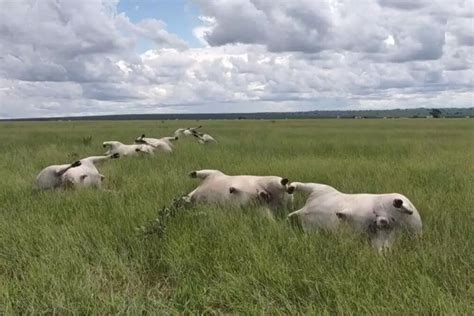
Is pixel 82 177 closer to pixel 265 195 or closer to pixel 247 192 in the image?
pixel 247 192

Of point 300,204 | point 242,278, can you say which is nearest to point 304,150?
point 300,204

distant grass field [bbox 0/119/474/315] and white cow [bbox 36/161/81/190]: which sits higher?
white cow [bbox 36/161/81/190]

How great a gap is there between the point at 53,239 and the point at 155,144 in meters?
10.8

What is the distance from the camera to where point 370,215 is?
602 centimetres

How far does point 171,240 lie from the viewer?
19.6ft

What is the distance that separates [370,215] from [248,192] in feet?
6.64

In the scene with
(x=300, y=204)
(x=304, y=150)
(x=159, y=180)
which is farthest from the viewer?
(x=304, y=150)

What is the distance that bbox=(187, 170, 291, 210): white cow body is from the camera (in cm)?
748

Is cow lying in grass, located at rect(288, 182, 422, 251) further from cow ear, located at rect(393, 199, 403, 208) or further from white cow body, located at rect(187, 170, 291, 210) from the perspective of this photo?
white cow body, located at rect(187, 170, 291, 210)

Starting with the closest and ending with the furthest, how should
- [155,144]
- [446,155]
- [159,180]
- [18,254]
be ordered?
1. [18,254]
2. [159,180]
3. [446,155]
4. [155,144]

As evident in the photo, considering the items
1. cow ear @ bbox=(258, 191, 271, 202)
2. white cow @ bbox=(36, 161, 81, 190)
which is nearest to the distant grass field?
cow ear @ bbox=(258, 191, 271, 202)

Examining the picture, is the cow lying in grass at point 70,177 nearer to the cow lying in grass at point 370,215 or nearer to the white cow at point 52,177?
the white cow at point 52,177

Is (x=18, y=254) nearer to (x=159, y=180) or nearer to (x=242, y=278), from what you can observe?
(x=242, y=278)

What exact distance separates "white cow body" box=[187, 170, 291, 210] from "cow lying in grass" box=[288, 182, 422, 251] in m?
1.04
